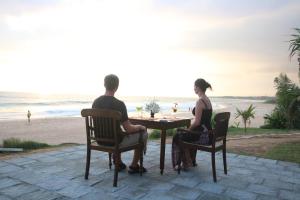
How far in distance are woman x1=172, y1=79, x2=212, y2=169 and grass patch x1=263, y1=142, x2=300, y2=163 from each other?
2.18m

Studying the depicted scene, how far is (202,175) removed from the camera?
4102 millimetres

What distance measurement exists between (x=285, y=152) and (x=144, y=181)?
12.4ft

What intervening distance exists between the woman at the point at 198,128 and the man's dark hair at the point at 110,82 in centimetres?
119

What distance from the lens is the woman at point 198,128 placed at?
411 centimetres

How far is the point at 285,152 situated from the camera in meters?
6.07

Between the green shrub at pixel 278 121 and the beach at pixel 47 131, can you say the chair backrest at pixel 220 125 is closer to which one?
the beach at pixel 47 131

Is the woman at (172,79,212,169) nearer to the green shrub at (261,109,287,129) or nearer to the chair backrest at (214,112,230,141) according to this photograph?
the chair backrest at (214,112,230,141)

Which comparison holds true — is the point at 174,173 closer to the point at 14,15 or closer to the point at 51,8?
the point at 51,8

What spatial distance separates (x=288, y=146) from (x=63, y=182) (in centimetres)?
550

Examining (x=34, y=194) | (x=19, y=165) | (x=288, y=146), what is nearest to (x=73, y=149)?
(x=19, y=165)

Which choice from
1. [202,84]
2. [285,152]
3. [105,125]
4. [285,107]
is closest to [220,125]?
[202,84]

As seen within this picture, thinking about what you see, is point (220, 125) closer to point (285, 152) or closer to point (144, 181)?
point (144, 181)

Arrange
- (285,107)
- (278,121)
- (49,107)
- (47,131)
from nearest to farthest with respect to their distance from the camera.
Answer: (285,107), (278,121), (47,131), (49,107)

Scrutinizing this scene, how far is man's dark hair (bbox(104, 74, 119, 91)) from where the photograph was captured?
12.4 feet
